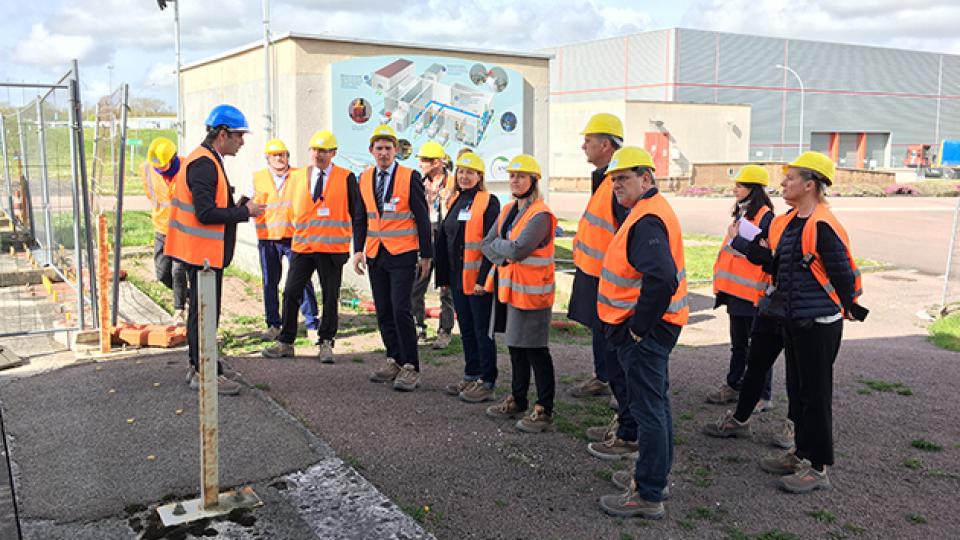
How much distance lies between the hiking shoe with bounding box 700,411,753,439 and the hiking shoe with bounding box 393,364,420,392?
7.51 ft

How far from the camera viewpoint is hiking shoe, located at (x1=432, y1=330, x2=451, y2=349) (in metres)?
8.41

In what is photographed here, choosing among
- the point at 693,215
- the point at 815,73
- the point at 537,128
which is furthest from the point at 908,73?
the point at 537,128

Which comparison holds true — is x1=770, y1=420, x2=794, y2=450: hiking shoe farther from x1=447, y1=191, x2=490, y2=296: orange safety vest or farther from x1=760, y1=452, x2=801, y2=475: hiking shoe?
x1=447, y1=191, x2=490, y2=296: orange safety vest

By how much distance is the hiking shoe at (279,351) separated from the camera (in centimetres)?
766

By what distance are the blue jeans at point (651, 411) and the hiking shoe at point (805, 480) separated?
2.83ft

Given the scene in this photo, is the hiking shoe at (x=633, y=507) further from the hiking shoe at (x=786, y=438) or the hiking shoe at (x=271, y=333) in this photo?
the hiking shoe at (x=271, y=333)

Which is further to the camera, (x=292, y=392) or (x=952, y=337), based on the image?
(x=952, y=337)

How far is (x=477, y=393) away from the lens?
6414mm

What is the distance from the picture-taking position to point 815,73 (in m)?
66.9

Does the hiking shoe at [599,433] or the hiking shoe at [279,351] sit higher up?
the hiking shoe at [279,351]

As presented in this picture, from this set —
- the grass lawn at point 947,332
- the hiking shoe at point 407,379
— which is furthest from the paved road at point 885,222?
the hiking shoe at point 407,379

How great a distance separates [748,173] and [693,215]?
21.6 m

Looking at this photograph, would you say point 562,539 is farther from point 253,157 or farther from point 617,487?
point 253,157

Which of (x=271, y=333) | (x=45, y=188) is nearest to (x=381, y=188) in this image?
(x=271, y=333)
